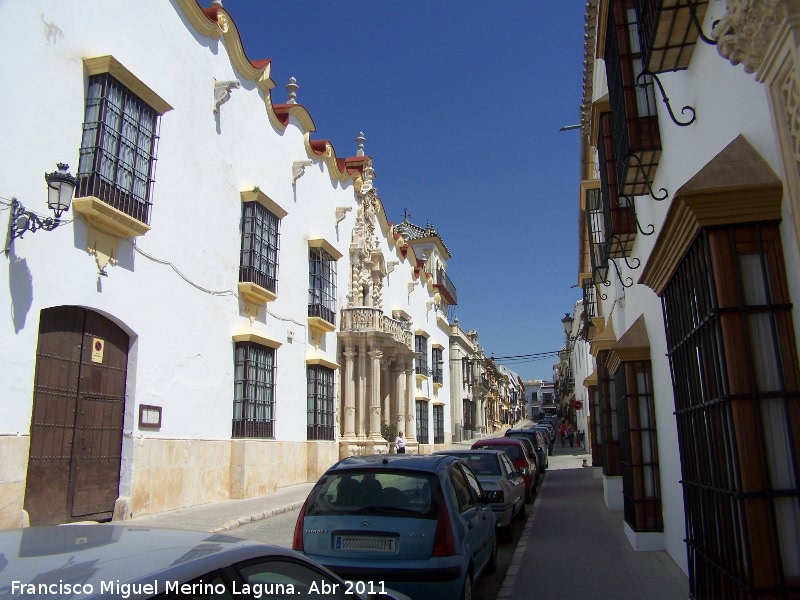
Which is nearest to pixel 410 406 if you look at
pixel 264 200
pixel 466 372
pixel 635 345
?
pixel 264 200

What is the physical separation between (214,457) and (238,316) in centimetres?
334

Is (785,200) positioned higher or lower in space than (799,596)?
higher

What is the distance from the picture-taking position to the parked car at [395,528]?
5.58 metres

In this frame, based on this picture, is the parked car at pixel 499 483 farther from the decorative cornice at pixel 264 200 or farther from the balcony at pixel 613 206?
the decorative cornice at pixel 264 200

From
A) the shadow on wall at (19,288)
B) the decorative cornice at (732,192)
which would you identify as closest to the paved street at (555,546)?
the shadow on wall at (19,288)

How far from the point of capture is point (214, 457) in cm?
1375

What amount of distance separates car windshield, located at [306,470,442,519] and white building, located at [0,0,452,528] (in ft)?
16.7

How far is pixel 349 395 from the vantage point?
23.1m

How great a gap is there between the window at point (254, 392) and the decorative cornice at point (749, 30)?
1291 cm

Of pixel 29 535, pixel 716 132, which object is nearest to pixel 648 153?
pixel 716 132

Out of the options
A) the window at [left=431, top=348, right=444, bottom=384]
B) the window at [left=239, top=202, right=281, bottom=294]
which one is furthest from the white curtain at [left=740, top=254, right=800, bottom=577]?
the window at [left=431, top=348, right=444, bottom=384]

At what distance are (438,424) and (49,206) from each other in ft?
97.2

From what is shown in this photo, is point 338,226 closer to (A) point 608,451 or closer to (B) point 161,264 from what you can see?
(B) point 161,264

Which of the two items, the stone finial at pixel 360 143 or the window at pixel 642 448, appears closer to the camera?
the window at pixel 642 448
